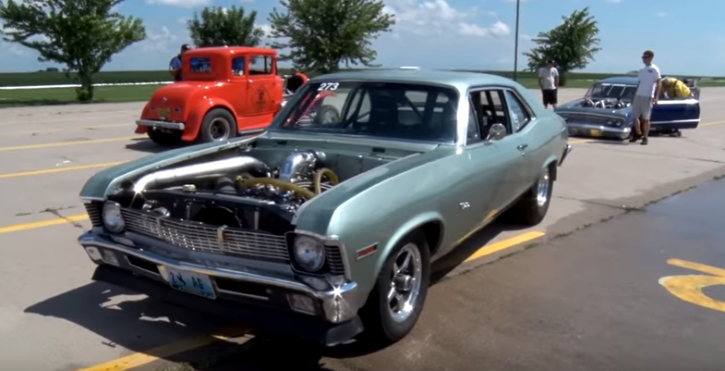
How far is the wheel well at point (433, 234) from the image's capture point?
461 cm

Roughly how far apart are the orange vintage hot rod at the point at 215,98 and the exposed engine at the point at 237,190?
7118mm

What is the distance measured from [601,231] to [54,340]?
5.08 meters

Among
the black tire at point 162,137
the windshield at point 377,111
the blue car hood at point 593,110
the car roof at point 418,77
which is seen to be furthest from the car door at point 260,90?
the windshield at point 377,111

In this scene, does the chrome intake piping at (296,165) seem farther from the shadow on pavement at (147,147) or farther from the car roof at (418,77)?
the shadow on pavement at (147,147)

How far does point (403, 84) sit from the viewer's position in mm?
5668

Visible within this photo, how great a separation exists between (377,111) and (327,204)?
195cm

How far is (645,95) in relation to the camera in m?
13.7

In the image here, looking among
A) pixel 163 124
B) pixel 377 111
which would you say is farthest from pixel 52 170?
pixel 377 111

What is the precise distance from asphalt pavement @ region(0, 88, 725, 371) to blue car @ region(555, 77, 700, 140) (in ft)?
10.7

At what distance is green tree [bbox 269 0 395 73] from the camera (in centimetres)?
3078

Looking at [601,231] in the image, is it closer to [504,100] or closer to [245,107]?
[504,100]

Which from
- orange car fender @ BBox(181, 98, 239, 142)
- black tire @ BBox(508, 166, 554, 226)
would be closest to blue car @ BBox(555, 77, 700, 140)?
orange car fender @ BBox(181, 98, 239, 142)

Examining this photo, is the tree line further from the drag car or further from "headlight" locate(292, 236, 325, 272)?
"headlight" locate(292, 236, 325, 272)

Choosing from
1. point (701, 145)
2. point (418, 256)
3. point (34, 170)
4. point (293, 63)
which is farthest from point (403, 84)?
point (293, 63)
